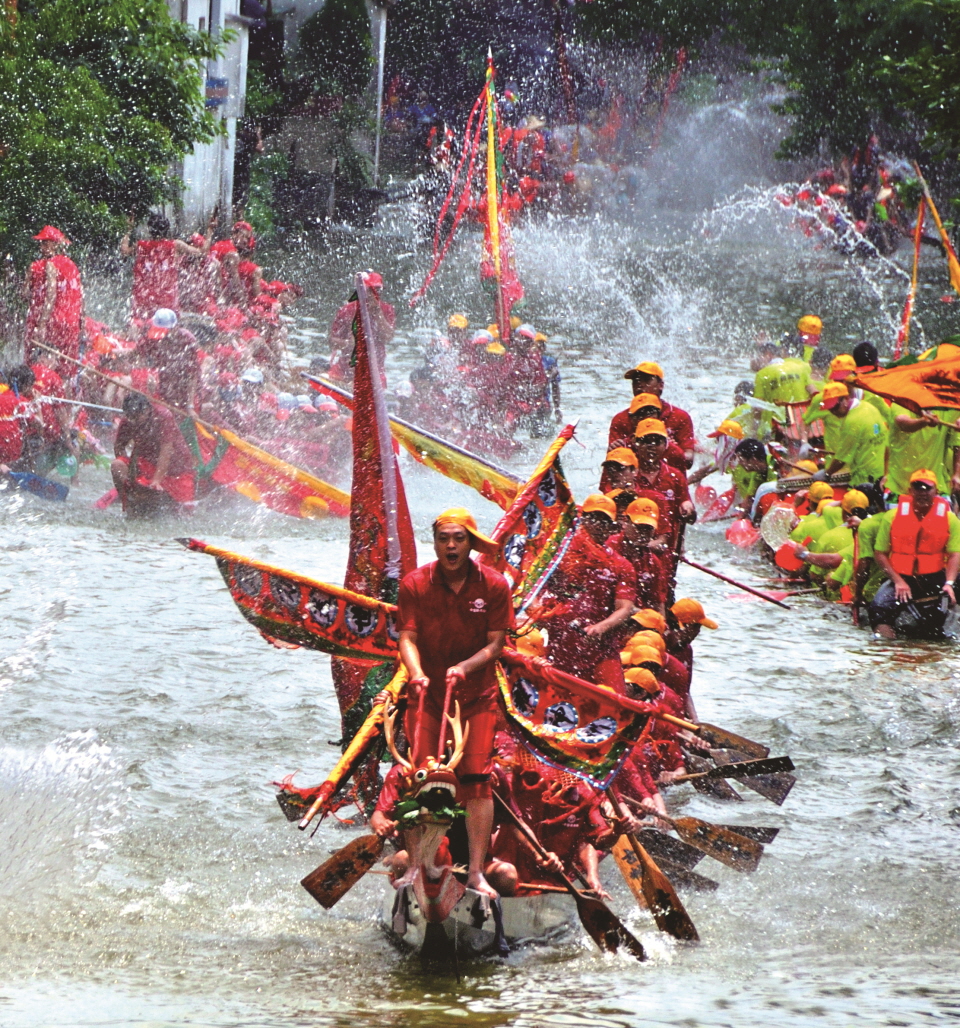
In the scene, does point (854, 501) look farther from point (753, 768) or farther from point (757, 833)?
point (753, 768)

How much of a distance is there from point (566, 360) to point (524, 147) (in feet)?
35.9

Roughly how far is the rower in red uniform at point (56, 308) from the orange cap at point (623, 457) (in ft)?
25.2

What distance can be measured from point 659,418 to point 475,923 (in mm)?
4188

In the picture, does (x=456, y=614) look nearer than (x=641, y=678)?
Yes

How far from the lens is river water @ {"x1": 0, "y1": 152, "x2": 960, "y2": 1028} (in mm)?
6016

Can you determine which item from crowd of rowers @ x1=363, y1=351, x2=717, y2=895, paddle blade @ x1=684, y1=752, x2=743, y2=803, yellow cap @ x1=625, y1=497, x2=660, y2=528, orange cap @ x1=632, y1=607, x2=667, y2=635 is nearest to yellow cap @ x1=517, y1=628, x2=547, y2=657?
crowd of rowers @ x1=363, y1=351, x2=717, y2=895

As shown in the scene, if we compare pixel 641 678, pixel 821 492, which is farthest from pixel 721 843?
pixel 821 492

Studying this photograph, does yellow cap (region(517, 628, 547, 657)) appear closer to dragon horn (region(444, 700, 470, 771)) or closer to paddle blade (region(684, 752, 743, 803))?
paddle blade (region(684, 752, 743, 803))

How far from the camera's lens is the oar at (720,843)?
23.8 ft

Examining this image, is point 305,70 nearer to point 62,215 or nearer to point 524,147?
point 524,147

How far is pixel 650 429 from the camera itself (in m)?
9.30

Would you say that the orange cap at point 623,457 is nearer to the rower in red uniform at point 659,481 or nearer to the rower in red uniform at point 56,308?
the rower in red uniform at point 659,481

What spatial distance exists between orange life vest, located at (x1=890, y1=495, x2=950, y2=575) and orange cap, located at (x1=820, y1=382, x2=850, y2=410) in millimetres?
1639

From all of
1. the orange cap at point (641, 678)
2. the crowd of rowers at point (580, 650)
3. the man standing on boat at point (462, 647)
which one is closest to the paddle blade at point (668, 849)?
the crowd of rowers at point (580, 650)
